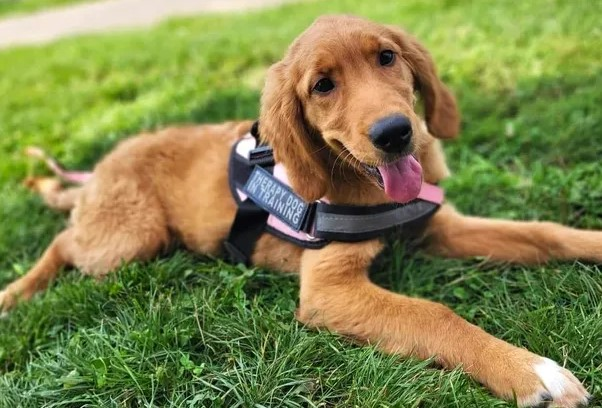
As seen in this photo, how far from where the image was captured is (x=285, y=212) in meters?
3.30

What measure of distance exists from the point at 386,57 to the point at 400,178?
23.6 inches

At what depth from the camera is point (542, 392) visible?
2402 millimetres

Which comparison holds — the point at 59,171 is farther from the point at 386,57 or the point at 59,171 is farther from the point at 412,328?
the point at 412,328

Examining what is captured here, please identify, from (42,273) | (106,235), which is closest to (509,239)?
(106,235)

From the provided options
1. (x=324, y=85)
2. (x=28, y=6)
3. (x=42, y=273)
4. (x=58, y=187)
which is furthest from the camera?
(x=28, y=6)

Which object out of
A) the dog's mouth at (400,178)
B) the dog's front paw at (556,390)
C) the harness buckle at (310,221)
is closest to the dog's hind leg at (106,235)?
the harness buckle at (310,221)

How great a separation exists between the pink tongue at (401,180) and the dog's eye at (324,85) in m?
0.46

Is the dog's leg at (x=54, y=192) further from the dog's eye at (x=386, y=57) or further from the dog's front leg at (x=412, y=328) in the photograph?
the dog's eye at (x=386, y=57)

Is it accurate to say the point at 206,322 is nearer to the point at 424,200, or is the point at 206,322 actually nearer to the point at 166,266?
the point at 166,266

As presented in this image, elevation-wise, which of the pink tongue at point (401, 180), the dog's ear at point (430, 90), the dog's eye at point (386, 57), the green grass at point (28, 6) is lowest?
the green grass at point (28, 6)

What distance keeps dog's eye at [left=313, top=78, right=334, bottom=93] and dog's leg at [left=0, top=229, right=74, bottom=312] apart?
194cm

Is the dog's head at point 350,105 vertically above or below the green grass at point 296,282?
above

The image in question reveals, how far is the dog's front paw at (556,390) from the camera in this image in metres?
2.38

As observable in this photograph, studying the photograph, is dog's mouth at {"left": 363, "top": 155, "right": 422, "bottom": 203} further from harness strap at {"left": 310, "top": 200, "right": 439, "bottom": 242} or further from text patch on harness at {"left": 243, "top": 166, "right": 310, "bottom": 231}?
text patch on harness at {"left": 243, "top": 166, "right": 310, "bottom": 231}
